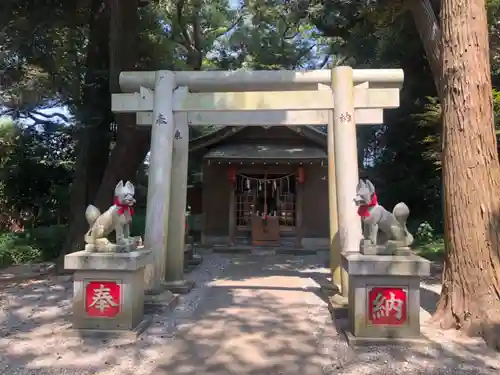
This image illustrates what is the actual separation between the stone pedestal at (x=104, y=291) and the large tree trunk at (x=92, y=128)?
5.28 metres

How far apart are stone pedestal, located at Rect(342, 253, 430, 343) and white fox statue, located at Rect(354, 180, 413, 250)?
29 cm

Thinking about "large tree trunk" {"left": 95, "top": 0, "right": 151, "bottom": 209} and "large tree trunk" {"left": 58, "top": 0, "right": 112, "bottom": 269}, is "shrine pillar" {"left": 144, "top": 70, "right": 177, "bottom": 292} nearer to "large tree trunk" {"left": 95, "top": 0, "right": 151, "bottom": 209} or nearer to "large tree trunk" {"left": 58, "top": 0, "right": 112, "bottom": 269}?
"large tree trunk" {"left": 95, "top": 0, "right": 151, "bottom": 209}

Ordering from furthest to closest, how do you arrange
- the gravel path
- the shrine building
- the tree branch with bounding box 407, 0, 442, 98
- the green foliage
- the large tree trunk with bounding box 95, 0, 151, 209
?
the shrine building < the green foliage < the large tree trunk with bounding box 95, 0, 151, 209 < the tree branch with bounding box 407, 0, 442, 98 < the gravel path

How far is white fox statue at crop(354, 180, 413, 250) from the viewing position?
5355mm

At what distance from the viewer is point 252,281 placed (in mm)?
9211

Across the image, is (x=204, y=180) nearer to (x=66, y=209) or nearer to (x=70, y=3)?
(x=66, y=209)

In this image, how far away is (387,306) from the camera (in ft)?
16.9

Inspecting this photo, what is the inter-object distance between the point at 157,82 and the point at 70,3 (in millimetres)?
4195

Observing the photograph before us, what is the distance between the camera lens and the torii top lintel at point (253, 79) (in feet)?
24.5

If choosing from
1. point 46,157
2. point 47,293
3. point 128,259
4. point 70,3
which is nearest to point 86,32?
point 70,3

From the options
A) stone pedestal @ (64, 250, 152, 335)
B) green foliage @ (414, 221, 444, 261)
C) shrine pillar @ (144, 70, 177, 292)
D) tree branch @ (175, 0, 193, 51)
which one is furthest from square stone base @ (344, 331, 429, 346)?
tree branch @ (175, 0, 193, 51)

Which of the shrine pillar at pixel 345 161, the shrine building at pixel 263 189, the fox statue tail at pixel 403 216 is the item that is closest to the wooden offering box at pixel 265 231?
the shrine building at pixel 263 189

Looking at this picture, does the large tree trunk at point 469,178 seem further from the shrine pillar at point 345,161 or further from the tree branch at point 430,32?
the shrine pillar at point 345,161

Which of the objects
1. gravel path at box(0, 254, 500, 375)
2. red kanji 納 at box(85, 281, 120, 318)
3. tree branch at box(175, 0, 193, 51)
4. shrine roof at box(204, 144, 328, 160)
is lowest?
gravel path at box(0, 254, 500, 375)
